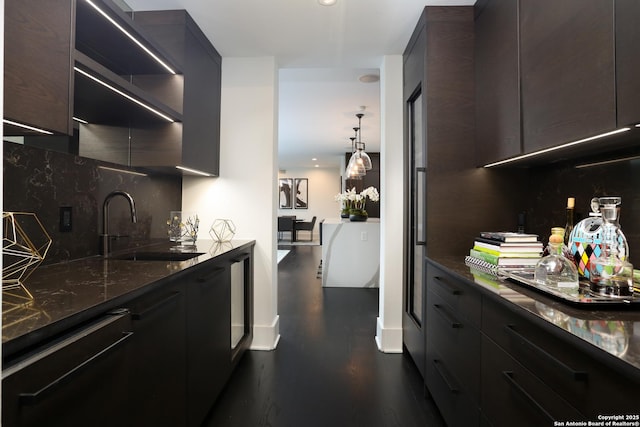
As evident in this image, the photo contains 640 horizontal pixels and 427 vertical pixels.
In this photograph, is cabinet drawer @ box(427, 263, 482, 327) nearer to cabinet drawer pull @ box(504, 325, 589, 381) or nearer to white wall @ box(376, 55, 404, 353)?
cabinet drawer pull @ box(504, 325, 589, 381)

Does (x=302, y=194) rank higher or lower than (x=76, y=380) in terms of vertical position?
higher

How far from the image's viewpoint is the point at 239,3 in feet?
7.23

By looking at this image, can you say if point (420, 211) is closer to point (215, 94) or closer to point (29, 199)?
point (215, 94)

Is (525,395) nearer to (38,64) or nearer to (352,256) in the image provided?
(38,64)

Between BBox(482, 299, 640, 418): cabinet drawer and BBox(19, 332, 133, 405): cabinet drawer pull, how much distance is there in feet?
4.08

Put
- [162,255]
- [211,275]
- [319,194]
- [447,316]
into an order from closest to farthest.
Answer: [447,316], [211,275], [162,255], [319,194]

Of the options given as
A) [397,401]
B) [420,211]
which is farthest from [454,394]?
[420,211]

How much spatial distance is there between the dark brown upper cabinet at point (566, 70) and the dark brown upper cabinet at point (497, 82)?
83 millimetres

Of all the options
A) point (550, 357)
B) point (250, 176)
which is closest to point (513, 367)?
point (550, 357)

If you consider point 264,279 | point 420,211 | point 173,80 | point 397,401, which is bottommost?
point 397,401

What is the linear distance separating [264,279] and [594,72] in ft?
8.18

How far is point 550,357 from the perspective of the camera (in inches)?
36.1

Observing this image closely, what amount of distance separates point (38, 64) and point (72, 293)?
78cm

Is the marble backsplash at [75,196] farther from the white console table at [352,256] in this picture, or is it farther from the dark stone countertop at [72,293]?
the white console table at [352,256]
